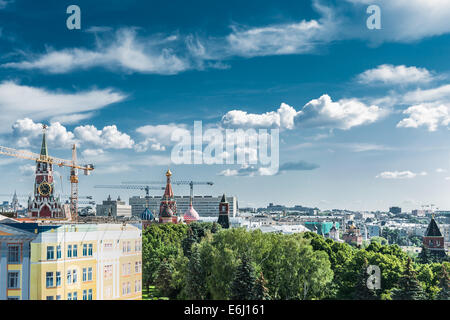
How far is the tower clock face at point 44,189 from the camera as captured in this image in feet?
251

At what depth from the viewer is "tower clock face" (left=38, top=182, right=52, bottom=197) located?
76625 millimetres

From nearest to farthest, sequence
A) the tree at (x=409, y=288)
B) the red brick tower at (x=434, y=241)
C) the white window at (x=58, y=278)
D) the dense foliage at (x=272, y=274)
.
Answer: the white window at (x=58, y=278) < the dense foliage at (x=272, y=274) < the tree at (x=409, y=288) < the red brick tower at (x=434, y=241)

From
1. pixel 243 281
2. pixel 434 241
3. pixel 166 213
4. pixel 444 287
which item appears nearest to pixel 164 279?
pixel 243 281

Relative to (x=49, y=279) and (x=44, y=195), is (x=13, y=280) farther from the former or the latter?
(x=44, y=195)

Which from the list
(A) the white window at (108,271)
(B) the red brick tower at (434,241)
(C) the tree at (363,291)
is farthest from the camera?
(B) the red brick tower at (434,241)

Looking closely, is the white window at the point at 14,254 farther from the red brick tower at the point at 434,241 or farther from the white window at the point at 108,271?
the red brick tower at the point at 434,241

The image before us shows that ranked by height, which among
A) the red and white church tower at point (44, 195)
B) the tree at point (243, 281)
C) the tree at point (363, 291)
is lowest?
the tree at point (363, 291)

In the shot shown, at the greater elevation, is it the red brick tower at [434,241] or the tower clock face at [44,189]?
the tower clock face at [44,189]

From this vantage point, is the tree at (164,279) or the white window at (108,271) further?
the tree at (164,279)

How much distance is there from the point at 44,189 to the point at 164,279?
43653mm

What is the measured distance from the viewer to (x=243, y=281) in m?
27.4

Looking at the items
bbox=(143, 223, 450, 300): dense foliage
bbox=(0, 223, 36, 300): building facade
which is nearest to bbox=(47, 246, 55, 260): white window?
bbox=(0, 223, 36, 300): building facade

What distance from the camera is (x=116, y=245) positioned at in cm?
2778

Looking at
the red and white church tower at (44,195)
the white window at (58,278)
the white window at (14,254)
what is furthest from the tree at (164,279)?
the red and white church tower at (44,195)
